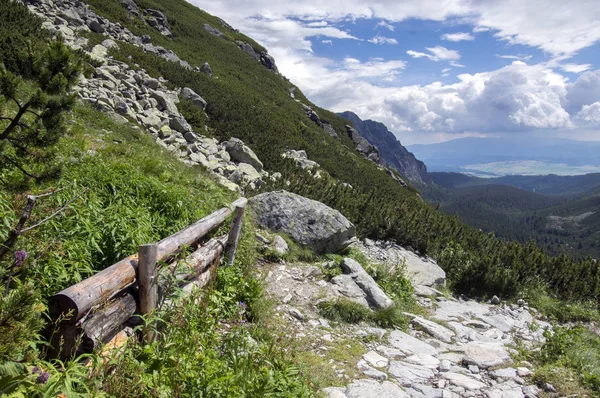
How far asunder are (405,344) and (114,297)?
507 cm

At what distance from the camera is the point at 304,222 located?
11.0 metres

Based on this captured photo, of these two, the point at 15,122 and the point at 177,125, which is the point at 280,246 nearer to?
the point at 15,122

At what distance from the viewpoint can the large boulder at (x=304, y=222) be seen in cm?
1068

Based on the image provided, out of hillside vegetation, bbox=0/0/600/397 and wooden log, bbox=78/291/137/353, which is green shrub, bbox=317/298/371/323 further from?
wooden log, bbox=78/291/137/353

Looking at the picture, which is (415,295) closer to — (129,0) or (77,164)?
(77,164)

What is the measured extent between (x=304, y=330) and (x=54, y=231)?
158 inches

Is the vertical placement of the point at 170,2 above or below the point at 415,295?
above

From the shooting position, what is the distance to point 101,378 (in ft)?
9.68

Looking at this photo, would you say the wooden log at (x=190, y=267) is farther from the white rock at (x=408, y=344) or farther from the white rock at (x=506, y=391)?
the white rock at (x=506, y=391)

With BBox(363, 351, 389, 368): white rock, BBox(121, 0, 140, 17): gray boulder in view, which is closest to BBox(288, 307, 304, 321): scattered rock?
BBox(363, 351, 389, 368): white rock

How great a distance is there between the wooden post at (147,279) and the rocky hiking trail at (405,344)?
219cm

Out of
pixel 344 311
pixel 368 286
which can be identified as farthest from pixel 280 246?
pixel 344 311

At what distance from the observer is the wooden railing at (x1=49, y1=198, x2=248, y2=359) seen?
3.12 meters

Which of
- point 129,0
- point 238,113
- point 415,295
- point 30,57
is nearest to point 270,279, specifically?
point 415,295
